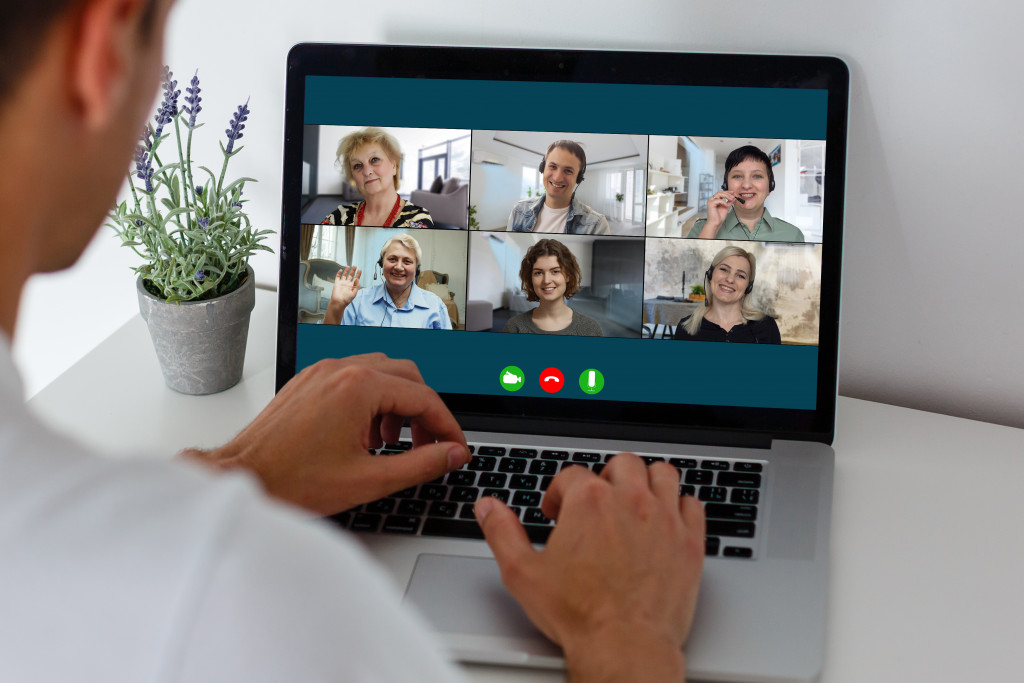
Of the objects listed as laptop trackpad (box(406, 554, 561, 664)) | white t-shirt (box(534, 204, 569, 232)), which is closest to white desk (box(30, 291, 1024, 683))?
laptop trackpad (box(406, 554, 561, 664))

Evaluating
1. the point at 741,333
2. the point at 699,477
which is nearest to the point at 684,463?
the point at 699,477

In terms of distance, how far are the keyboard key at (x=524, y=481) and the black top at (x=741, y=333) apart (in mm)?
195

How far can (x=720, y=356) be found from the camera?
73cm

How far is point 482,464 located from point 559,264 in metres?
0.20

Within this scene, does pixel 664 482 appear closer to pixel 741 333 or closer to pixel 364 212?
pixel 741 333

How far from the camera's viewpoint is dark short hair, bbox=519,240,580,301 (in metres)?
0.74

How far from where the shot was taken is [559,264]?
0.75 metres

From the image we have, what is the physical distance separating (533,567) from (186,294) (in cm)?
48

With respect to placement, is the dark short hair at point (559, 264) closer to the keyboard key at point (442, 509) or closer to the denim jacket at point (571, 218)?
the denim jacket at point (571, 218)

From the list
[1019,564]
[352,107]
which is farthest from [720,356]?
[352,107]

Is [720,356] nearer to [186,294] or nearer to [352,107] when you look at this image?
[352,107]

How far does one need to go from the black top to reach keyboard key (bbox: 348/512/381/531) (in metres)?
0.32

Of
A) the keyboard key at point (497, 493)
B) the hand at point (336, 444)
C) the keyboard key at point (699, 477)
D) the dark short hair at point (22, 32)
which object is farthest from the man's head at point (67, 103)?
the keyboard key at point (699, 477)

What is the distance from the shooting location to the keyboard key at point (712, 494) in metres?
0.63
